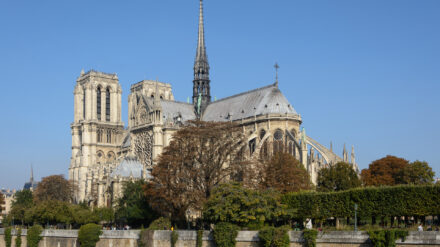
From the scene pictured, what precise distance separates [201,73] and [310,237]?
189 feet

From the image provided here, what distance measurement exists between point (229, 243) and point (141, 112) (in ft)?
181

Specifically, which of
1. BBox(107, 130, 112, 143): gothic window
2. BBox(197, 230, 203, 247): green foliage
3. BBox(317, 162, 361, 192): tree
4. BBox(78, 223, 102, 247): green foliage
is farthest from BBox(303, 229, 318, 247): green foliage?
BBox(107, 130, 112, 143): gothic window

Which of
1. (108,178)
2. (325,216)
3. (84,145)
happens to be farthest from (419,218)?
(84,145)

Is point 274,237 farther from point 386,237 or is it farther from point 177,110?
point 177,110

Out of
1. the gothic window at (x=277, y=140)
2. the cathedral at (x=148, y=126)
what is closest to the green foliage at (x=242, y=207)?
the cathedral at (x=148, y=126)

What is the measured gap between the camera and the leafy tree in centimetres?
7669

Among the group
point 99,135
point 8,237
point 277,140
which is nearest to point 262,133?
point 277,140

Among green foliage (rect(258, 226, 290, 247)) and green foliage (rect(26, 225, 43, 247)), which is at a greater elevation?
green foliage (rect(258, 226, 290, 247))

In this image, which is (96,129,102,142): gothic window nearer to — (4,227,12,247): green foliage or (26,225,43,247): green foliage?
(4,227,12,247): green foliage

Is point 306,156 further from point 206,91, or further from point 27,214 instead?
point 27,214

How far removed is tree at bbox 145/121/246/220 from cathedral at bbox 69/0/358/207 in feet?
33.7

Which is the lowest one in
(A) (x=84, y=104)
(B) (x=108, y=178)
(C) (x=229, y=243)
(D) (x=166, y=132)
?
(C) (x=229, y=243)

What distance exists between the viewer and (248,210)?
4209 centimetres

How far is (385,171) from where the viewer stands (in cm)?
6844
